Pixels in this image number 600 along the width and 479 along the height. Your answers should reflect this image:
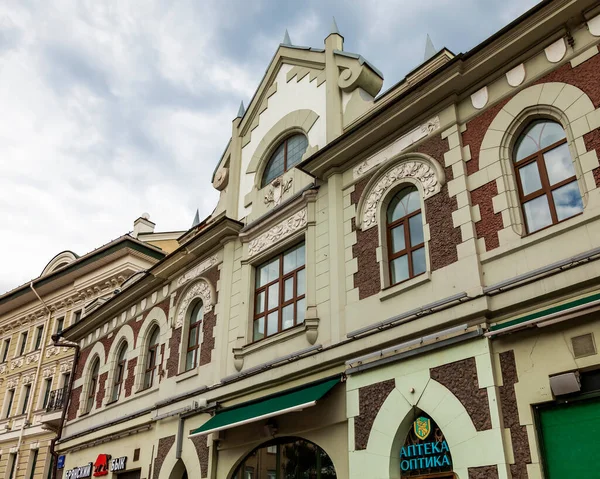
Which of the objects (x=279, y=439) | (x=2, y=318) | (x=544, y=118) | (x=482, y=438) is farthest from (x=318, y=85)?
(x=2, y=318)

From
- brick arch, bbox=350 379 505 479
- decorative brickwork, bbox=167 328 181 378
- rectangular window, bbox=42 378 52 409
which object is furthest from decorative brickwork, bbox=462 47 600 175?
rectangular window, bbox=42 378 52 409

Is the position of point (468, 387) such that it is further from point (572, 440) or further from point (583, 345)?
point (583, 345)

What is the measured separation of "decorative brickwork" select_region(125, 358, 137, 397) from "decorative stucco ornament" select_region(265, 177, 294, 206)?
737cm

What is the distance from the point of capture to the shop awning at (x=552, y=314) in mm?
7486

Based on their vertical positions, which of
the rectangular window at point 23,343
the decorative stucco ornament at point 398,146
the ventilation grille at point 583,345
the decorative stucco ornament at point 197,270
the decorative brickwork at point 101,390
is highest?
the rectangular window at point 23,343

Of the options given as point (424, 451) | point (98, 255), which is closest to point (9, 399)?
point (98, 255)

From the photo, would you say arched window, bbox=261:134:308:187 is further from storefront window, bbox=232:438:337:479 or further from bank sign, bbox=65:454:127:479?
bank sign, bbox=65:454:127:479

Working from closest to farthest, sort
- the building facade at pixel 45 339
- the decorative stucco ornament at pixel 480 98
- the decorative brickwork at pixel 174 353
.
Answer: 1. the decorative stucco ornament at pixel 480 98
2. the decorative brickwork at pixel 174 353
3. the building facade at pixel 45 339

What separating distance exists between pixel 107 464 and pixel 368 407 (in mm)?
10632

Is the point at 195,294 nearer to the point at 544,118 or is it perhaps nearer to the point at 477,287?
the point at 477,287

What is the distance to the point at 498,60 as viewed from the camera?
1003 cm

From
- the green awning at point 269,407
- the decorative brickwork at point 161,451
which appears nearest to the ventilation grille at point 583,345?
the green awning at point 269,407

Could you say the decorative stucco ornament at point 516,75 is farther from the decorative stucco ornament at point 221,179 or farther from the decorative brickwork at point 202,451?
the decorative brickwork at point 202,451

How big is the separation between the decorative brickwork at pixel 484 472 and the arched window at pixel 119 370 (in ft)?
43.6
